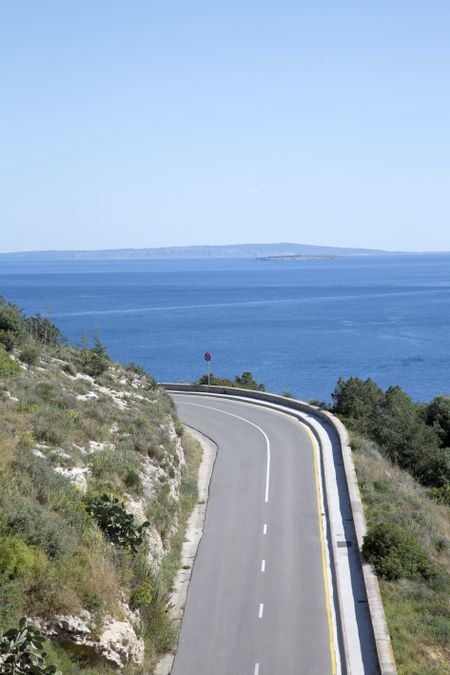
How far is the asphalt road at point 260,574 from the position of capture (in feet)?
50.5

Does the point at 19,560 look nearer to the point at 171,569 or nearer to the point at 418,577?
the point at 171,569

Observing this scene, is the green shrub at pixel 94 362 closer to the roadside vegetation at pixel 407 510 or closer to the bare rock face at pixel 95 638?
the roadside vegetation at pixel 407 510

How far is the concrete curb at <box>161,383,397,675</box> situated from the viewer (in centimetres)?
1503

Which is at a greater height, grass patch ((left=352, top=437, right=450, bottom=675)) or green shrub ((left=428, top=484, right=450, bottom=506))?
grass patch ((left=352, top=437, right=450, bottom=675))

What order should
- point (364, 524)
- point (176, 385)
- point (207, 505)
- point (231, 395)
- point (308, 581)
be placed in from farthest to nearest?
point (176, 385)
point (231, 395)
point (207, 505)
point (364, 524)
point (308, 581)

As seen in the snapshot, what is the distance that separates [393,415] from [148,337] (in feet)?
247

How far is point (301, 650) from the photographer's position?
15.6 meters

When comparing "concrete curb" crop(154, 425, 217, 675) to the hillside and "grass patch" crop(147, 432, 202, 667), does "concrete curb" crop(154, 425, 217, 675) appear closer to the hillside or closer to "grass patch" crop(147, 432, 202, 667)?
"grass patch" crop(147, 432, 202, 667)

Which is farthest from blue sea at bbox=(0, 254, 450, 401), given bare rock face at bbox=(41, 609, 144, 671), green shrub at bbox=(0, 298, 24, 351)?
bare rock face at bbox=(41, 609, 144, 671)

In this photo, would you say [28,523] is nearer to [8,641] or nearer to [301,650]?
[8,641]

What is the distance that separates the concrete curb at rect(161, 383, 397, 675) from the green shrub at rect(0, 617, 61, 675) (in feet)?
22.3

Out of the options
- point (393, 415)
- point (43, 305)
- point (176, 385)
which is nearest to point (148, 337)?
point (43, 305)

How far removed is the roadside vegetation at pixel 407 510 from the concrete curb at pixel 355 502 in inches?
10.7

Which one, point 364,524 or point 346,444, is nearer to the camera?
point 364,524
